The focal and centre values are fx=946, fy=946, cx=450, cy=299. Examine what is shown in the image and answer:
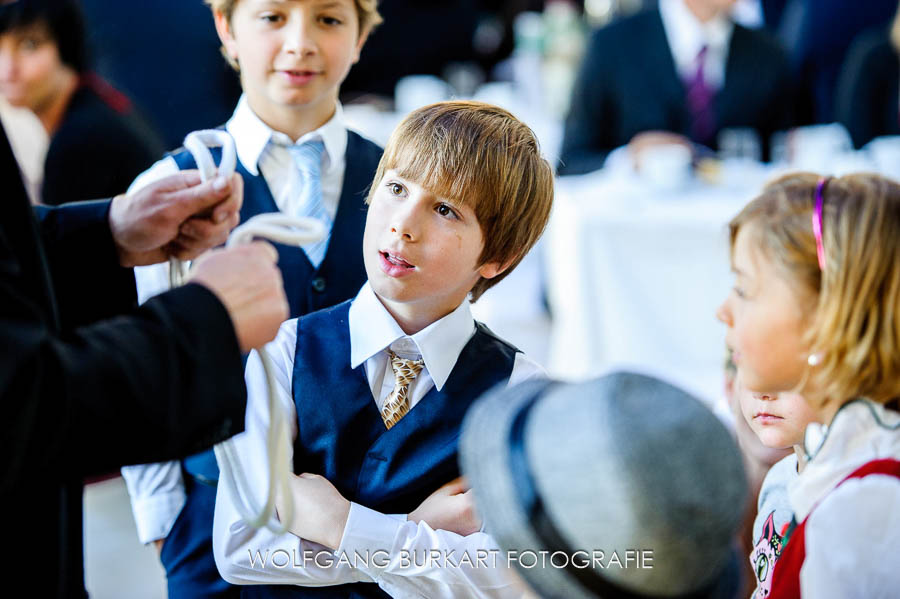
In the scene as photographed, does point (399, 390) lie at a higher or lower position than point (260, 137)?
lower

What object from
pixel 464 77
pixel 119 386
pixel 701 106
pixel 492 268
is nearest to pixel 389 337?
pixel 492 268

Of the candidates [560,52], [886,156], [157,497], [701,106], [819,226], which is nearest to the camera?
[819,226]

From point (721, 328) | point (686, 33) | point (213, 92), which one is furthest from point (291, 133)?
point (213, 92)

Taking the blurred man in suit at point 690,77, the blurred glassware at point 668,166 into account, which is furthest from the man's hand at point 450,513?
the blurred man in suit at point 690,77

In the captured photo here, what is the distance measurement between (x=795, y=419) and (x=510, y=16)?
4.57 m

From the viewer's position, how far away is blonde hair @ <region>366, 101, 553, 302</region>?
1153 mm

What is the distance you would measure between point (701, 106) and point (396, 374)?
234 centimetres

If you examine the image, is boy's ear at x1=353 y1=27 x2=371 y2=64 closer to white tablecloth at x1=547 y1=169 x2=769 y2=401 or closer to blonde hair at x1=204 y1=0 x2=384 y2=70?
blonde hair at x1=204 y1=0 x2=384 y2=70

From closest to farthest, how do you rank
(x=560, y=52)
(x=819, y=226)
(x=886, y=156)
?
(x=819, y=226) → (x=886, y=156) → (x=560, y=52)

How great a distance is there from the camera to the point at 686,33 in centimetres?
321

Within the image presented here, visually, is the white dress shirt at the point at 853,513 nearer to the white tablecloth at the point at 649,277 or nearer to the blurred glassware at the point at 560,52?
the white tablecloth at the point at 649,277

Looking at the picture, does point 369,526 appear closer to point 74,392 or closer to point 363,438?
point 363,438

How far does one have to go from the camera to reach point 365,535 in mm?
1096

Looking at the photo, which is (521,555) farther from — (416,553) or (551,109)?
(551,109)
